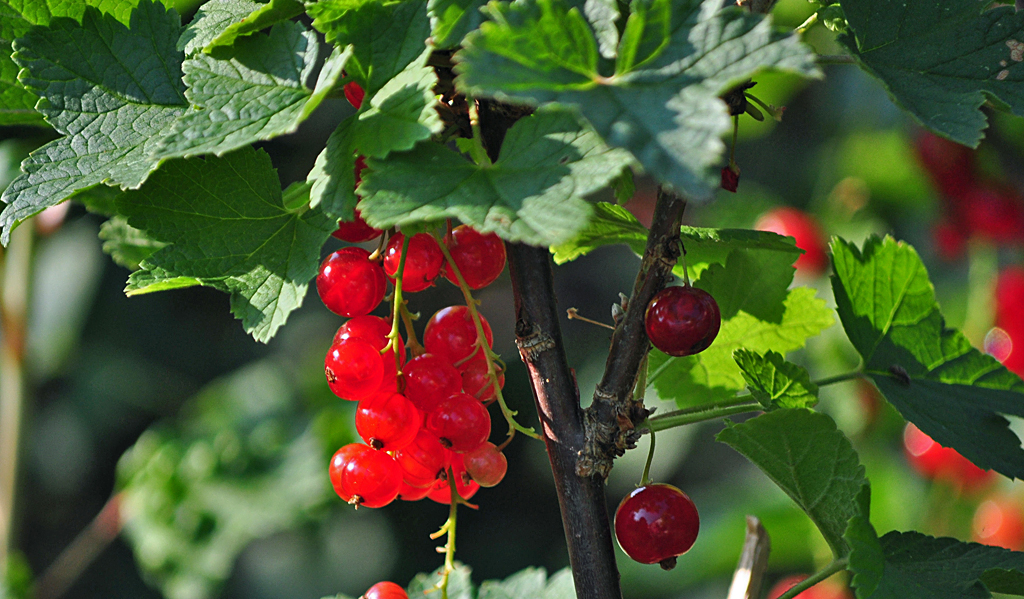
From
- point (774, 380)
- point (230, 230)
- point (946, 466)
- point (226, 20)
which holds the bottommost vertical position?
point (946, 466)

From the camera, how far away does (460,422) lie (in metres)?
0.52

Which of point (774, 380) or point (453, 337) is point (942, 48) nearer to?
point (774, 380)

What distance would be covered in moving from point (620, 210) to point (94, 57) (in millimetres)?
343

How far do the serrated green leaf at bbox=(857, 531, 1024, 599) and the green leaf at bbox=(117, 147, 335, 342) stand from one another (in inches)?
15.3

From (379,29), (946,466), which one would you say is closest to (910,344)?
(379,29)

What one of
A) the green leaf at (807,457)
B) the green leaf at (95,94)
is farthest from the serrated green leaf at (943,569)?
the green leaf at (95,94)

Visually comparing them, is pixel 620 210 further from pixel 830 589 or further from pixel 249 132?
pixel 830 589

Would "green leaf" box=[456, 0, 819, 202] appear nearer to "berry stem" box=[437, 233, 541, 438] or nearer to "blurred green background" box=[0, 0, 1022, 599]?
"berry stem" box=[437, 233, 541, 438]

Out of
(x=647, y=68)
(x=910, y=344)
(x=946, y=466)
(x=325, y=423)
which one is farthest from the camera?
(x=325, y=423)

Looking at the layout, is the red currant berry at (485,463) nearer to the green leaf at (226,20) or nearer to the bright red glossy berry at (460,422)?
the bright red glossy berry at (460,422)

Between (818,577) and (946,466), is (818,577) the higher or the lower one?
the higher one

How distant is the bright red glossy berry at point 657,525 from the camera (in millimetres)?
527

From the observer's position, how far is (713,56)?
370mm

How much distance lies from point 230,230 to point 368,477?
18 centimetres
